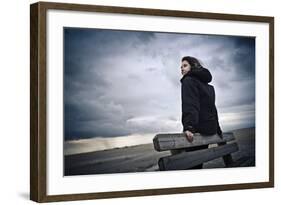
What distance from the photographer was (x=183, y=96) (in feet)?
12.0

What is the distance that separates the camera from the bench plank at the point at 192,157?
3607mm

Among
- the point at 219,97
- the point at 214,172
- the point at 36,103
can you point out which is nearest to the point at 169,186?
the point at 214,172

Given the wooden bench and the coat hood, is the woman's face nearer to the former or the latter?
the coat hood

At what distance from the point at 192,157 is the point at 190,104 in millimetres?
235

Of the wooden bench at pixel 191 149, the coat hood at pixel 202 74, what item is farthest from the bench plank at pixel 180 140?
the coat hood at pixel 202 74

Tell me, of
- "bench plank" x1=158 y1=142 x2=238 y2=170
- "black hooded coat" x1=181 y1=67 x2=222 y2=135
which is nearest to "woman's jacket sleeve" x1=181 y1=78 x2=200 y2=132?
"black hooded coat" x1=181 y1=67 x2=222 y2=135

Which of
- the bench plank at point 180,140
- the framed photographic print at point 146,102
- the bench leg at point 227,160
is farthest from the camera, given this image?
the bench leg at point 227,160

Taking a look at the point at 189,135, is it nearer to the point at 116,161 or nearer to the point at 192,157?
the point at 192,157

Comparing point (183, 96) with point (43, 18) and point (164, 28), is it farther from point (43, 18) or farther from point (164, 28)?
point (43, 18)

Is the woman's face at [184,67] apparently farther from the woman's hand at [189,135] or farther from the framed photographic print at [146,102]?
the woman's hand at [189,135]

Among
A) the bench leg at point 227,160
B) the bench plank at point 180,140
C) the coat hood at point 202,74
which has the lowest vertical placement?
the bench leg at point 227,160

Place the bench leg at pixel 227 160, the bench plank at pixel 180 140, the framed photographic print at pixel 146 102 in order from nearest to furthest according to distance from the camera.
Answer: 1. the framed photographic print at pixel 146 102
2. the bench plank at pixel 180 140
3. the bench leg at pixel 227 160

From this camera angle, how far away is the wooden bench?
360 cm

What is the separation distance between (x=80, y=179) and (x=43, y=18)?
0.67m
